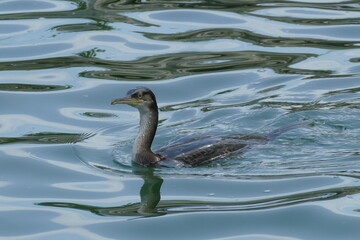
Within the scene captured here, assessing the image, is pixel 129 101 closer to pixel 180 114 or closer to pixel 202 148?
pixel 202 148

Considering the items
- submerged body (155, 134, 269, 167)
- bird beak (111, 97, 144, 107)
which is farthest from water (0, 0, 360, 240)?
bird beak (111, 97, 144, 107)

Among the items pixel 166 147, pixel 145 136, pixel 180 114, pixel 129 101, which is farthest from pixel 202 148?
pixel 180 114

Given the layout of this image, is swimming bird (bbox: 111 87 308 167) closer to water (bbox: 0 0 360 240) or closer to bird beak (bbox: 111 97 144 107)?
bird beak (bbox: 111 97 144 107)

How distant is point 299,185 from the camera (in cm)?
962

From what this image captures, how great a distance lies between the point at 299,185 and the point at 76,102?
4.44 m

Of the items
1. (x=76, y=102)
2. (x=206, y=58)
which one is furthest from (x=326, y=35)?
(x=76, y=102)

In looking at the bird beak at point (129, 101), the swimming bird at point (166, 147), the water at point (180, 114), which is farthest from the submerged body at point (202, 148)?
the bird beak at point (129, 101)

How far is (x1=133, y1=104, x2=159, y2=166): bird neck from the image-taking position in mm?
10914

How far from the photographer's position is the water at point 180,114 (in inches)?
350

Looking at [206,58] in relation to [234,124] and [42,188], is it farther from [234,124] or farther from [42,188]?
[42,188]

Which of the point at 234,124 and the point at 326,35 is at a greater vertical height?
the point at 326,35

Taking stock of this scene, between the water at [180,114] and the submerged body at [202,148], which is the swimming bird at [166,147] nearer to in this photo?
the submerged body at [202,148]

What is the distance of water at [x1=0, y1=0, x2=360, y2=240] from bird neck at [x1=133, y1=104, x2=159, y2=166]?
0.59ft

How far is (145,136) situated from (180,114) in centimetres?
173
